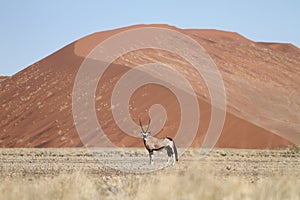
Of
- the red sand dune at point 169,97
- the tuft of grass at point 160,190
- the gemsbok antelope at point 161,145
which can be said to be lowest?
the tuft of grass at point 160,190

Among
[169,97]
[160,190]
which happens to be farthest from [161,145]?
[169,97]

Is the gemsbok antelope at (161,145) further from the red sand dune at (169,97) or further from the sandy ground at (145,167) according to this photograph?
the red sand dune at (169,97)

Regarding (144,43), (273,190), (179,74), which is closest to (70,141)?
(179,74)

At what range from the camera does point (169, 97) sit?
52500mm

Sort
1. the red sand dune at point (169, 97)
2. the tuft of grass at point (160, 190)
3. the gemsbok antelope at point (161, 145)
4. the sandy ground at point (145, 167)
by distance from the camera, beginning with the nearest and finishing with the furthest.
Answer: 1. the tuft of grass at point (160, 190)
2. the sandy ground at point (145, 167)
3. the gemsbok antelope at point (161, 145)
4. the red sand dune at point (169, 97)

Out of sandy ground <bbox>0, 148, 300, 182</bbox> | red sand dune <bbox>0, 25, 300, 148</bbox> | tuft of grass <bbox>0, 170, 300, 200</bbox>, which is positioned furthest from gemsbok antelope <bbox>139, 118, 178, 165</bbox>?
red sand dune <bbox>0, 25, 300, 148</bbox>

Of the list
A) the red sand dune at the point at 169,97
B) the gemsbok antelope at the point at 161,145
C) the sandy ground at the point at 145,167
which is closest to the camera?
the sandy ground at the point at 145,167

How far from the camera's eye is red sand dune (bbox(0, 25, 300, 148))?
157 feet

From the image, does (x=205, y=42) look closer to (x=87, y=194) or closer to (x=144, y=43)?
(x=144, y=43)

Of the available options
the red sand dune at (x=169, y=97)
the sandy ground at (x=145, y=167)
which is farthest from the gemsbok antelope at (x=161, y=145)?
the red sand dune at (x=169, y=97)

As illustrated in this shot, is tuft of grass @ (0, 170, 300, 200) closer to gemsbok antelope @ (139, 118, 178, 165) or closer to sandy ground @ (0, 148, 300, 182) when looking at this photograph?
sandy ground @ (0, 148, 300, 182)

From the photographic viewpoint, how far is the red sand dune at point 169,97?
157ft

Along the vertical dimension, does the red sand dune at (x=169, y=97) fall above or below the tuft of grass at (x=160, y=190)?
above

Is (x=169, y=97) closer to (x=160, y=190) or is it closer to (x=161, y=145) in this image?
(x=161, y=145)
